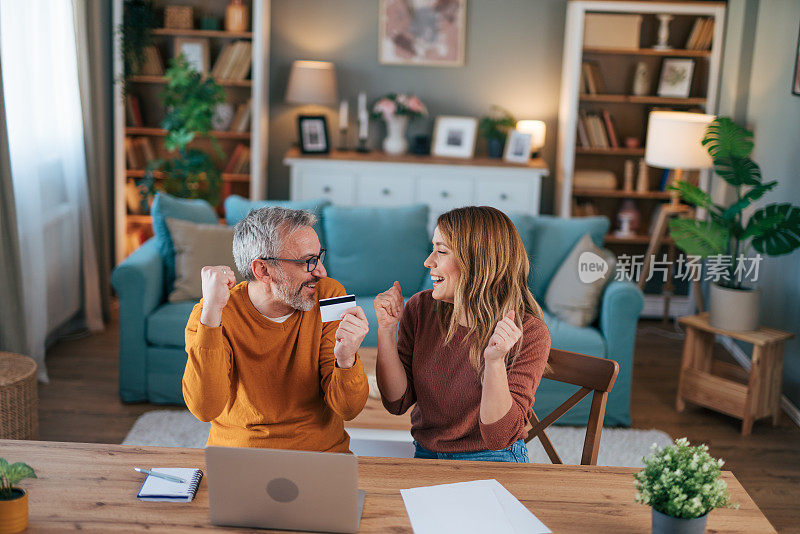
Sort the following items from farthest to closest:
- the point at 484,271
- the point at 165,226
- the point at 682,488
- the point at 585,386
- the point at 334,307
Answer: the point at 165,226
the point at 585,386
the point at 484,271
the point at 334,307
the point at 682,488

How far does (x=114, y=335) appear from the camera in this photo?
15.5 ft

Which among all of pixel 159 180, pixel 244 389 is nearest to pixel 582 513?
pixel 244 389

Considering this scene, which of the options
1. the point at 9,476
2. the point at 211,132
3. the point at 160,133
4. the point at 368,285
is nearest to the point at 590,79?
the point at 368,285

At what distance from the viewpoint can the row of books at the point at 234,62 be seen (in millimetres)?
5305

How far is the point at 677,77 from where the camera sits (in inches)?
209

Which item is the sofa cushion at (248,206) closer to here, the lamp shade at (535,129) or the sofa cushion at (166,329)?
the sofa cushion at (166,329)

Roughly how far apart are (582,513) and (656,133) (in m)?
3.43

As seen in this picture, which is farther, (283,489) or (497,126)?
(497,126)

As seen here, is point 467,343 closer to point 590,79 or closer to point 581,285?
point 581,285

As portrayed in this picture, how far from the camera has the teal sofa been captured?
3633 millimetres

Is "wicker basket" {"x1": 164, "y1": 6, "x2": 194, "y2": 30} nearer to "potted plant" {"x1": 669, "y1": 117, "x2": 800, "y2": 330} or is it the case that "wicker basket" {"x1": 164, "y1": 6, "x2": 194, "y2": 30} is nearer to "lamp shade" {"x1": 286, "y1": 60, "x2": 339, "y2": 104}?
"lamp shade" {"x1": 286, "y1": 60, "x2": 339, "y2": 104}

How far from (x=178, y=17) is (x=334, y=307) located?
4.08 metres

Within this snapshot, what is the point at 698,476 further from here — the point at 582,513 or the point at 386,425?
the point at 386,425

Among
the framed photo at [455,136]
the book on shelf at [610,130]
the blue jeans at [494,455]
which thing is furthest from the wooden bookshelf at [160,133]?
the blue jeans at [494,455]
